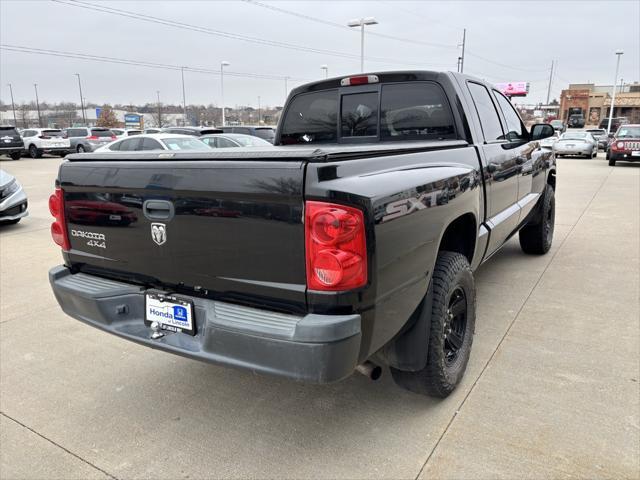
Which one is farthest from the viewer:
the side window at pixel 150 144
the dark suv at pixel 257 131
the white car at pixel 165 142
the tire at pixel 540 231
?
the dark suv at pixel 257 131

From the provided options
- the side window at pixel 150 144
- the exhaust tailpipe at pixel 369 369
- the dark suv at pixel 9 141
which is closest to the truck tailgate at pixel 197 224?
the exhaust tailpipe at pixel 369 369

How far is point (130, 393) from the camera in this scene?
3109 mm

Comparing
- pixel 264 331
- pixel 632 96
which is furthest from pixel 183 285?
pixel 632 96

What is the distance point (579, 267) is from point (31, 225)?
8244 mm

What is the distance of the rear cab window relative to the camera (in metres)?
3.78

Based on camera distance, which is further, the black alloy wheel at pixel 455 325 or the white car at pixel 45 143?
the white car at pixel 45 143

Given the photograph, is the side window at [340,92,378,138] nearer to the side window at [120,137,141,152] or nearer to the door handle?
the door handle

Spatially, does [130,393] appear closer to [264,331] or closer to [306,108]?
[264,331]

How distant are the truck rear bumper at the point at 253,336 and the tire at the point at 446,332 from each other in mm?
725

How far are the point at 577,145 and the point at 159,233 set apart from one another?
80.1 ft

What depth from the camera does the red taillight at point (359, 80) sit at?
396 centimetres

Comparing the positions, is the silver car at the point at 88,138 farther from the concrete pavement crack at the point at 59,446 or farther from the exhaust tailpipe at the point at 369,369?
the exhaust tailpipe at the point at 369,369

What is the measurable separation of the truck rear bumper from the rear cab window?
2.25 meters

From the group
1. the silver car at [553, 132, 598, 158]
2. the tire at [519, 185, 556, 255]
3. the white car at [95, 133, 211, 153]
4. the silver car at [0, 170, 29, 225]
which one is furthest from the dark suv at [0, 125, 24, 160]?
the silver car at [553, 132, 598, 158]
